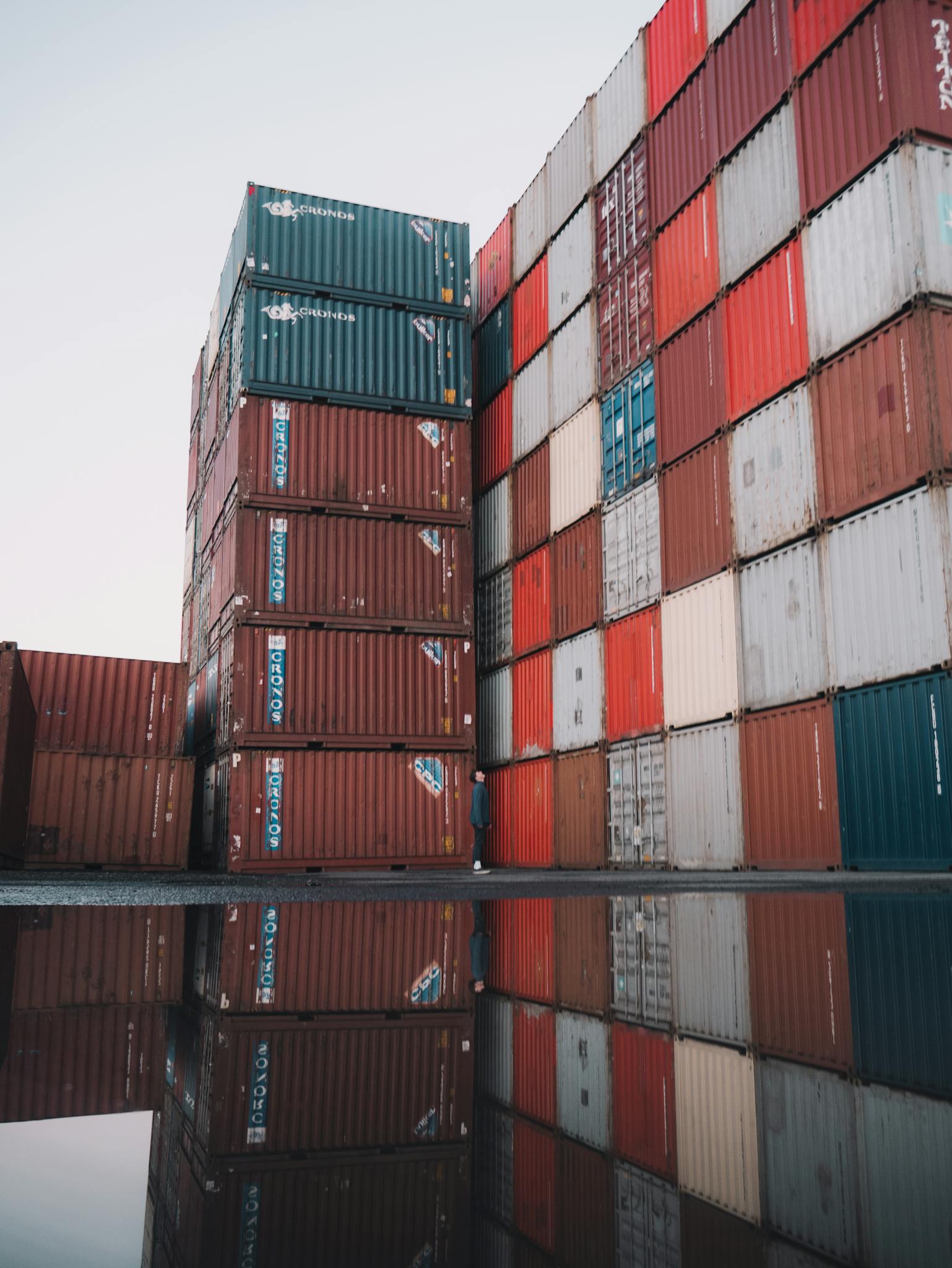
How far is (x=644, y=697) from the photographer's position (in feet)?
63.5

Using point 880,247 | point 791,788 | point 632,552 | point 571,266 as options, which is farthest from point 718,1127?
point 571,266

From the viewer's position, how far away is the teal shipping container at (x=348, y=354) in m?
22.8

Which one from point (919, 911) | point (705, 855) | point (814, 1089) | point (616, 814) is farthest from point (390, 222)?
point (814, 1089)

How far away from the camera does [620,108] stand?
71.8 ft

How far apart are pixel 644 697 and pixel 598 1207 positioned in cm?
1798

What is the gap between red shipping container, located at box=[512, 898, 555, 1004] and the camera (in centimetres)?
392

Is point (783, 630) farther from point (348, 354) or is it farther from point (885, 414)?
point (348, 354)

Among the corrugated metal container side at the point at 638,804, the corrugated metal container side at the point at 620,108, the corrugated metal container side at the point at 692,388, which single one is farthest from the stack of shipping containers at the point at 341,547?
the corrugated metal container side at the point at 692,388

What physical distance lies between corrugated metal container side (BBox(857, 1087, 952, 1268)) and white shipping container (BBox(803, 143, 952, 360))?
13834 mm

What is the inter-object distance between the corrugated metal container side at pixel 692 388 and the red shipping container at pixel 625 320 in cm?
94

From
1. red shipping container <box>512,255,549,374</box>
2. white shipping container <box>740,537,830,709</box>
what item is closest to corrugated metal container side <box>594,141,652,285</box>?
red shipping container <box>512,255,549,374</box>

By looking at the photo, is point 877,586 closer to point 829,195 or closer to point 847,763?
point 847,763

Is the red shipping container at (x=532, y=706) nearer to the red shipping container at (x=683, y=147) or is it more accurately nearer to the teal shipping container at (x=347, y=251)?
the teal shipping container at (x=347, y=251)

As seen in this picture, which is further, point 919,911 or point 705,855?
point 705,855
